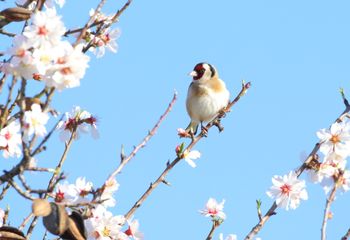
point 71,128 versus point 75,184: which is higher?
point 71,128

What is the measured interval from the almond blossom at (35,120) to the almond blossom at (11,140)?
2.05 ft

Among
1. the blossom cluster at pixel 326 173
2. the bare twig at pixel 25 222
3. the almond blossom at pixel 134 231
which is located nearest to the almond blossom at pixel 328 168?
the blossom cluster at pixel 326 173

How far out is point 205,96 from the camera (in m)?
7.08

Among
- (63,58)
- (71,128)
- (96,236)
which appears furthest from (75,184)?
(63,58)

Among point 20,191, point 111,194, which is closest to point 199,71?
point 111,194

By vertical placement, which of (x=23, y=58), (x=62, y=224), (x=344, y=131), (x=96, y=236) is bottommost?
(x=62, y=224)

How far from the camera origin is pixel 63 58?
2.54 meters

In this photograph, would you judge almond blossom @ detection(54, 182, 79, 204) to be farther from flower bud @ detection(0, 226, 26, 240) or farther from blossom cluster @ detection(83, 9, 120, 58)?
blossom cluster @ detection(83, 9, 120, 58)

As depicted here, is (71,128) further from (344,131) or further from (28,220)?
(344,131)

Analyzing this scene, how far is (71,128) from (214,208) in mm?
1105

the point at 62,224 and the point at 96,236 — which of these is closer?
the point at 62,224

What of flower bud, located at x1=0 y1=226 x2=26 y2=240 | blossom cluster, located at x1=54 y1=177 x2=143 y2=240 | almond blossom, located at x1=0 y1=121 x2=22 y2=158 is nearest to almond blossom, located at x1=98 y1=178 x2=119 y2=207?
blossom cluster, located at x1=54 y1=177 x2=143 y2=240

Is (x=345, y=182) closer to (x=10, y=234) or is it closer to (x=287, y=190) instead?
(x=287, y=190)

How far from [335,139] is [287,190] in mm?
361
